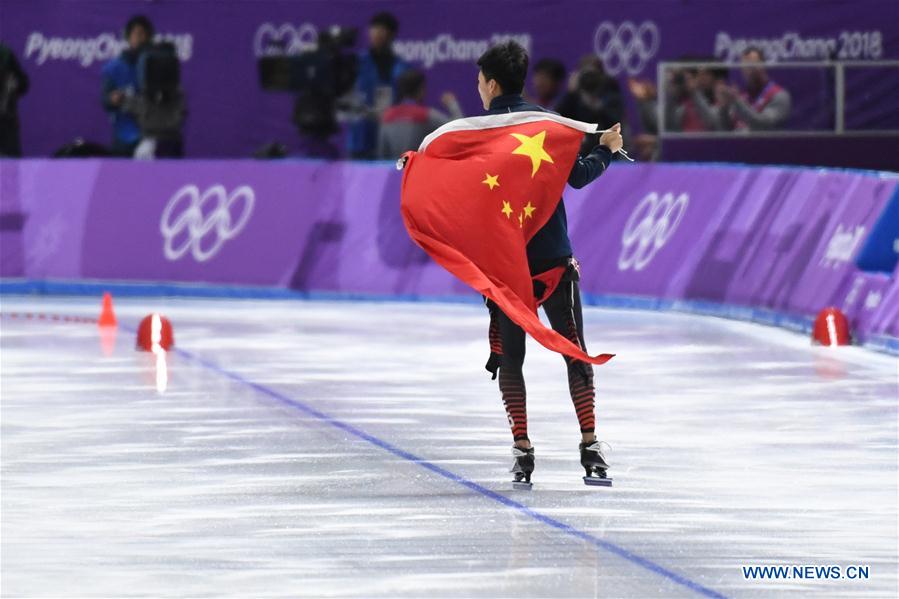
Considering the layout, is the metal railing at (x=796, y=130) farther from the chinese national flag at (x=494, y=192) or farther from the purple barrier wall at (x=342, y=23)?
the chinese national flag at (x=494, y=192)

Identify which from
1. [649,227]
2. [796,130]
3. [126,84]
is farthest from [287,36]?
[649,227]

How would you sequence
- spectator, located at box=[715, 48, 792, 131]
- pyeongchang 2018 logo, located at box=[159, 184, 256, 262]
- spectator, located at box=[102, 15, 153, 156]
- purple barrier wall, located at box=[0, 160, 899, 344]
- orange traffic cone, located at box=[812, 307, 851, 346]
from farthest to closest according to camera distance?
1. spectator, located at box=[102, 15, 153, 156]
2. pyeongchang 2018 logo, located at box=[159, 184, 256, 262]
3. spectator, located at box=[715, 48, 792, 131]
4. purple barrier wall, located at box=[0, 160, 899, 344]
5. orange traffic cone, located at box=[812, 307, 851, 346]

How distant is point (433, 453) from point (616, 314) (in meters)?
9.04

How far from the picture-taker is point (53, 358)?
18156mm

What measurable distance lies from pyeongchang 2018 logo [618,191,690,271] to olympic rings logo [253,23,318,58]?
7.70m

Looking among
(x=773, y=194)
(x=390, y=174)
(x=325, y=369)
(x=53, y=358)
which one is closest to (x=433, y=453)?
(x=325, y=369)

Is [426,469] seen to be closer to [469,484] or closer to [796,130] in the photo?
[469,484]

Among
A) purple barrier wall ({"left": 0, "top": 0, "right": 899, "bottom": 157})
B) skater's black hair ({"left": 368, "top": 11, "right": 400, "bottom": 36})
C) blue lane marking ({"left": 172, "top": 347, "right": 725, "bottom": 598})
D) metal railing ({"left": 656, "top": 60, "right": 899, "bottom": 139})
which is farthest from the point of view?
purple barrier wall ({"left": 0, "top": 0, "right": 899, "bottom": 157})

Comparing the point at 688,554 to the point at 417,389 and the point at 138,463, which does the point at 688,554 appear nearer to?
the point at 138,463

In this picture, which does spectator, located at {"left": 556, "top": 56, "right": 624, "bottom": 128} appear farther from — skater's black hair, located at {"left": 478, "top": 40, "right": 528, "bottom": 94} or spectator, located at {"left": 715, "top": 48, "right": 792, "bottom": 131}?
skater's black hair, located at {"left": 478, "top": 40, "right": 528, "bottom": 94}

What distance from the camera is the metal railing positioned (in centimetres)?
2359

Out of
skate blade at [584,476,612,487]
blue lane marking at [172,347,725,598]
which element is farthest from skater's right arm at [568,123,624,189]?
blue lane marking at [172,347,725,598]

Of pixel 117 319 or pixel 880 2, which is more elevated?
pixel 880 2

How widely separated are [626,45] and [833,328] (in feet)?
35.2
